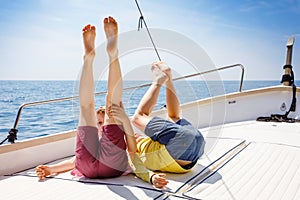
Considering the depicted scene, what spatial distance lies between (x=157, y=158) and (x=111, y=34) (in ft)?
2.23

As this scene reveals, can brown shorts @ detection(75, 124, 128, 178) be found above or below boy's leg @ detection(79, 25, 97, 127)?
below

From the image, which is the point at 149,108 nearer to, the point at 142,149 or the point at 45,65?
the point at 142,149

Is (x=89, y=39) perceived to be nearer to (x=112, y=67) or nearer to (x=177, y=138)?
(x=112, y=67)

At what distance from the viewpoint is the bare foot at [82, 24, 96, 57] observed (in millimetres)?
1400

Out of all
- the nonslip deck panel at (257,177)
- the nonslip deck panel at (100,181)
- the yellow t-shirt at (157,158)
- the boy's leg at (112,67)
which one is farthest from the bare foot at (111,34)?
the nonslip deck panel at (257,177)

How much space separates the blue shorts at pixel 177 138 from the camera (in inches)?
56.8

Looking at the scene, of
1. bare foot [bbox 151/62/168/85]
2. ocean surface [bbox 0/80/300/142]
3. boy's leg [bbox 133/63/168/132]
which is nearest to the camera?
boy's leg [bbox 133/63/168/132]

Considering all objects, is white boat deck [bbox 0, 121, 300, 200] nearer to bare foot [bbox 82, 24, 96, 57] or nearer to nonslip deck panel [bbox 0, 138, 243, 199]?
nonslip deck panel [bbox 0, 138, 243, 199]

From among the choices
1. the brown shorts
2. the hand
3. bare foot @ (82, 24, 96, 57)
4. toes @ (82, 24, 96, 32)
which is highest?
toes @ (82, 24, 96, 32)

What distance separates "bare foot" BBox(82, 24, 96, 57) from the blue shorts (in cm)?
48

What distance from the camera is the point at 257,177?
138 centimetres

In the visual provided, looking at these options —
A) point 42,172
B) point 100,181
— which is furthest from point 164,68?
point 42,172

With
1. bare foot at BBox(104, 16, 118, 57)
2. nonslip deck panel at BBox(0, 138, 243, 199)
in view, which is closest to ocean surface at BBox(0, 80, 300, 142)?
bare foot at BBox(104, 16, 118, 57)

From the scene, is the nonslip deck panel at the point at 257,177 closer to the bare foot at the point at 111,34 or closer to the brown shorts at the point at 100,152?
the brown shorts at the point at 100,152
